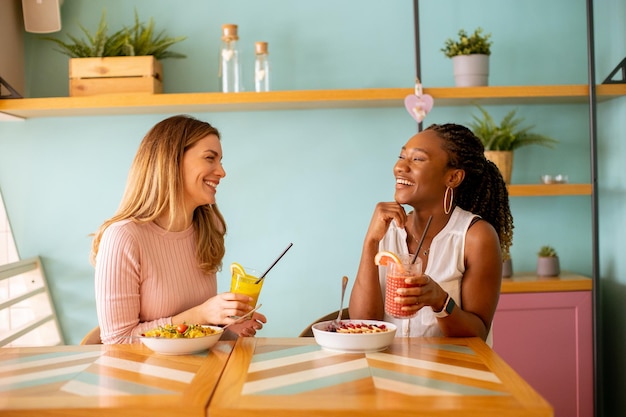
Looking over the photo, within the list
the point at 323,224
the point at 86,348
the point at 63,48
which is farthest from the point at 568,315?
the point at 63,48

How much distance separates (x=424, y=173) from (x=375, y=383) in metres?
0.87

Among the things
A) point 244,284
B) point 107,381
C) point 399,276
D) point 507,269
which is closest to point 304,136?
point 507,269

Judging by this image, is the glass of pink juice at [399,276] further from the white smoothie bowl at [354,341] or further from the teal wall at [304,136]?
the teal wall at [304,136]

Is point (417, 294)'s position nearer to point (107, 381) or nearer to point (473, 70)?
point (107, 381)

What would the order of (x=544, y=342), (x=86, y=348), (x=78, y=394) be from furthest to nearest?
(x=544, y=342)
(x=86, y=348)
(x=78, y=394)

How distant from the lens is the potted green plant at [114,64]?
10.5ft

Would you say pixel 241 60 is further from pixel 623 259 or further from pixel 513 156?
pixel 623 259

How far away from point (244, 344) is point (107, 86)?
1652 mm

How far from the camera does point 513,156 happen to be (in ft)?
11.1

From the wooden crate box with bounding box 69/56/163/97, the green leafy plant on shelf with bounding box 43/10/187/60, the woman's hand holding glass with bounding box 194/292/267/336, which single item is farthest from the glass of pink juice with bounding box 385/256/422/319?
the green leafy plant on shelf with bounding box 43/10/187/60

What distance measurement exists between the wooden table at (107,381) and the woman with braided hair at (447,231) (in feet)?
1.75

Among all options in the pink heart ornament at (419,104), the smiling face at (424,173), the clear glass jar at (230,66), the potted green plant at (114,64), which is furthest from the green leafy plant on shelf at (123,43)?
the smiling face at (424,173)

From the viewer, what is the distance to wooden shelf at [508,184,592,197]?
3176 millimetres

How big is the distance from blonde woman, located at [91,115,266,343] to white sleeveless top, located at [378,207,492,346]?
1.42 feet
